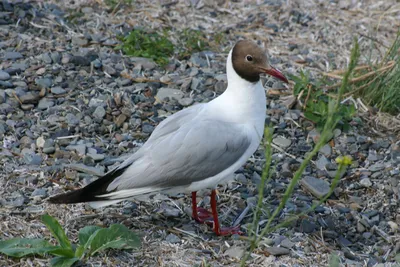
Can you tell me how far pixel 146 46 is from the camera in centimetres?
645

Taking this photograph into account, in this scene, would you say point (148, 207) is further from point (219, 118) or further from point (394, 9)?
point (394, 9)

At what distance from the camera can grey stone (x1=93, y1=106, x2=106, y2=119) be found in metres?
5.54

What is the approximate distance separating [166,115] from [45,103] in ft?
3.11

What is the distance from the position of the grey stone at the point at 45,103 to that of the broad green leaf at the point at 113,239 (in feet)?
5.81

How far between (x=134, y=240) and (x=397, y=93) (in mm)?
2835

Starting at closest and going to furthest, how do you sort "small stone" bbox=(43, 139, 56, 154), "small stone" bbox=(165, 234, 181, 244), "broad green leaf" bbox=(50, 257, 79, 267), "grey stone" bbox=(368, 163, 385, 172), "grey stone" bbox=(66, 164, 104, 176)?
1. "broad green leaf" bbox=(50, 257, 79, 267)
2. "small stone" bbox=(165, 234, 181, 244)
3. "grey stone" bbox=(66, 164, 104, 176)
4. "small stone" bbox=(43, 139, 56, 154)
5. "grey stone" bbox=(368, 163, 385, 172)

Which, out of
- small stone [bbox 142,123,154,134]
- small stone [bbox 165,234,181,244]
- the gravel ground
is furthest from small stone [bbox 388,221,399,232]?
small stone [bbox 142,123,154,134]

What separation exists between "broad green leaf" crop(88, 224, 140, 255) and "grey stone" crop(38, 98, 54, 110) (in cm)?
177

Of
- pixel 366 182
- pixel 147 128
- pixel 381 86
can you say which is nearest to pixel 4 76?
pixel 147 128

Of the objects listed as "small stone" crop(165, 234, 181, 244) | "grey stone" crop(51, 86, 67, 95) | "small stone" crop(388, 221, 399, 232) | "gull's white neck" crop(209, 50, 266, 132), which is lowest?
"small stone" crop(388, 221, 399, 232)

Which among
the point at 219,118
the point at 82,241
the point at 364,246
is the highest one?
the point at 219,118

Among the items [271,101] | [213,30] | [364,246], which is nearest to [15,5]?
[213,30]

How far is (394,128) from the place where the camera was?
579 cm

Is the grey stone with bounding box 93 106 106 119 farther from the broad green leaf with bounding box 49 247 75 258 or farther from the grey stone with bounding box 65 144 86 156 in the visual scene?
the broad green leaf with bounding box 49 247 75 258
